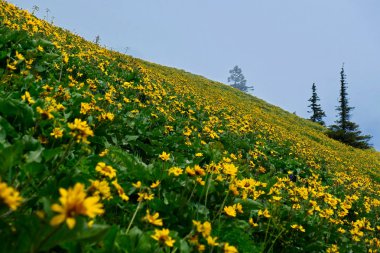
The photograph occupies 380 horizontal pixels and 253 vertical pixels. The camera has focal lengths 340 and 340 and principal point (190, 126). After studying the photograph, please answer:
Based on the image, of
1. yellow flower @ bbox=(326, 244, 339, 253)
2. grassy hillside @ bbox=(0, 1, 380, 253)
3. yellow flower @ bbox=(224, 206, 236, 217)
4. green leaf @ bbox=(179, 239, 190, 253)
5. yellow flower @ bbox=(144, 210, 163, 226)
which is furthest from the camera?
yellow flower @ bbox=(326, 244, 339, 253)

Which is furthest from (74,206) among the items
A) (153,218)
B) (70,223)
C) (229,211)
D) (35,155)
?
(229,211)

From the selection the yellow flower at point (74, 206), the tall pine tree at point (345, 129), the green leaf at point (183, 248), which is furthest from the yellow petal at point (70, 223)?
the tall pine tree at point (345, 129)

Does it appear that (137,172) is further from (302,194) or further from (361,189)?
(361,189)

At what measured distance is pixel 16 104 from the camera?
4164 mm

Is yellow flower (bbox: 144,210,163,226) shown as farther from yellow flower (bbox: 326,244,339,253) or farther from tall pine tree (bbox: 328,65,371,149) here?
tall pine tree (bbox: 328,65,371,149)

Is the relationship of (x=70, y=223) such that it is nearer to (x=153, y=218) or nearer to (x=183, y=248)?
(x=153, y=218)

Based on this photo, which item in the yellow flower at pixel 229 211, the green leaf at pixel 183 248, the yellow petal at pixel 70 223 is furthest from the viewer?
the yellow flower at pixel 229 211

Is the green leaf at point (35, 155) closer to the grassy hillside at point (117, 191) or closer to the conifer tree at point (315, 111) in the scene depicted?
the grassy hillside at point (117, 191)

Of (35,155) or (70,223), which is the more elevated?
(70,223)

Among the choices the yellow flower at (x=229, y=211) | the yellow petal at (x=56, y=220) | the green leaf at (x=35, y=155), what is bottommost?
the yellow flower at (x=229, y=211)

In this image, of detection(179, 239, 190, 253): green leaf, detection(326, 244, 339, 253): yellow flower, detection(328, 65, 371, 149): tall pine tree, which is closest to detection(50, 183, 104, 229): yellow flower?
detection(179, 239, 190, 253): green leaf

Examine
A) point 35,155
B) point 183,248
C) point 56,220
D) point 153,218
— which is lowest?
point 183,248

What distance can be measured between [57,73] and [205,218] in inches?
216

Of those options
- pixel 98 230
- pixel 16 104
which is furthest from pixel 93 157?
pixel 98 230
